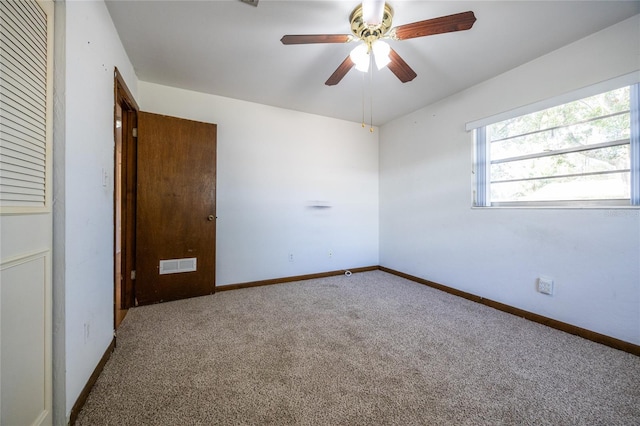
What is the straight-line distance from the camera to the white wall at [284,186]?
309 cm

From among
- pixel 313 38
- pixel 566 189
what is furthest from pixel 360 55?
pixel 566 189

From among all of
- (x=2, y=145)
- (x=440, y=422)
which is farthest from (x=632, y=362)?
(x=2, y=145)

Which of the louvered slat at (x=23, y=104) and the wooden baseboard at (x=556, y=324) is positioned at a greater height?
the louvered slat at (x=23, y=104)

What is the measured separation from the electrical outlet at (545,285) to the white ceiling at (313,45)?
2079 millimetres

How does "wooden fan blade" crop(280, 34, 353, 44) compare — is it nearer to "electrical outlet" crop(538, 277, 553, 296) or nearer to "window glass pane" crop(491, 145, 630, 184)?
"window glass pane" crop(491, 145, 630, 184)

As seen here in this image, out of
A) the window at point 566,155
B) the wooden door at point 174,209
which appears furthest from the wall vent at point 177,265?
the window at point 566,155

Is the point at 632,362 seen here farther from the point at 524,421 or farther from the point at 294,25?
the point at 294,25

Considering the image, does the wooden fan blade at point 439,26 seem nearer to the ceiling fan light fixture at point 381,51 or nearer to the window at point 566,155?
the ceiling fan light fixture at point 381,51

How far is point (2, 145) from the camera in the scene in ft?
2.80

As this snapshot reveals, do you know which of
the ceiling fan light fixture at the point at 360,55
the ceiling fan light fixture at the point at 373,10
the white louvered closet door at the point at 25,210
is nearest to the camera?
the white louvered closet door at the point at 25,210

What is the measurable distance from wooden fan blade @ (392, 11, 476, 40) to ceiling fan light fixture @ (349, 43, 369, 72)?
0.23 metres

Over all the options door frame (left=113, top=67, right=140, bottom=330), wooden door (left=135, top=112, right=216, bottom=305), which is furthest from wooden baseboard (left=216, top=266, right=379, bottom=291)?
door frame (left=113, top=67, right=140, bottom=330)

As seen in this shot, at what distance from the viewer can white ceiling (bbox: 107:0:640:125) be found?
172cm

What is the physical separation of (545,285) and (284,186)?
3056 mm
